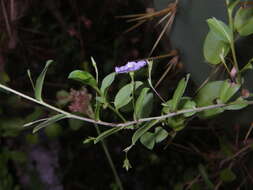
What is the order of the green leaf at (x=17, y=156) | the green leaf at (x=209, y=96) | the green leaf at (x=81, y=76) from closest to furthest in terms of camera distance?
the green leaf at (x=81, y=76) < the green leaf at (x=209, y=96) < the green leaf at (x=17, y=156)

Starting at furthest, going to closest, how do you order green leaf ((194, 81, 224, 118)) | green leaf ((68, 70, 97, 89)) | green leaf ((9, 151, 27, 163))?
green leaf ((9, 151, 27, 163)), green leaf ((194, 81, 224, 118)), green leaf ((68, 70, 97, 89))

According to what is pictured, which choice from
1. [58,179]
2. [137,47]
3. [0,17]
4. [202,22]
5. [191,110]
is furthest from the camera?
[137,47]

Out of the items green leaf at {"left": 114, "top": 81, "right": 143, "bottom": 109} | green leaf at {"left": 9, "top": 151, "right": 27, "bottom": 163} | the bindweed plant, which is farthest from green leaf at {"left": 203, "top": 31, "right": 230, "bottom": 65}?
green leaf at {"left": 9, "top": 151, "right": 27, "bottom": 163}

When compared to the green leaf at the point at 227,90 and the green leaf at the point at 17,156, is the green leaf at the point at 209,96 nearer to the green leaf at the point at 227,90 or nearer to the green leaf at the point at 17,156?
the green leaf at the point at 227,90

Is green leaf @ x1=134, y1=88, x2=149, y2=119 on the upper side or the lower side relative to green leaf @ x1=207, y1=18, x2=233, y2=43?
lower

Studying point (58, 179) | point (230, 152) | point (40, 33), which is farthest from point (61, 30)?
point (230, 152)

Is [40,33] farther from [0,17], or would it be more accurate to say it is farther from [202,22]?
[202,22]

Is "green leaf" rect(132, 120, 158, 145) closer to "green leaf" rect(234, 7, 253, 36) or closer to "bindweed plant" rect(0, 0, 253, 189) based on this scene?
"bindweed plant" rect(0, 0, 253, 189)

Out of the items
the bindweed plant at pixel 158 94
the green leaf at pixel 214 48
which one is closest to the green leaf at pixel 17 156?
the bindweed plant at pixel 158 94

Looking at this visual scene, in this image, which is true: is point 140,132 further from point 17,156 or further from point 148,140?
point 17,156
